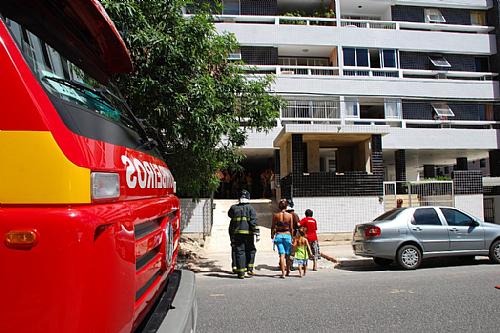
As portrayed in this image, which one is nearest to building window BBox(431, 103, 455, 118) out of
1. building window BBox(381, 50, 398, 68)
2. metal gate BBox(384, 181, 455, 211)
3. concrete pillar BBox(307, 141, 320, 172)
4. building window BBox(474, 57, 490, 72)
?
building window BBox(381, 50, 398, 68)

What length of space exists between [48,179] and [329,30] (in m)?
24.4

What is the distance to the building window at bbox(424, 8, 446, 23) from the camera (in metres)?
26.9

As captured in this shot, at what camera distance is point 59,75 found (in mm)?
1927

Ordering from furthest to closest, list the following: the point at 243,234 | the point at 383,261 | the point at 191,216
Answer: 1. the point at 191,216
2. the point at 383,261
3. the point at 243,234

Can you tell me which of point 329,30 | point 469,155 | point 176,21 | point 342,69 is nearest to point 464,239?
point 176,21

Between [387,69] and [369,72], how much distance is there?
997mm

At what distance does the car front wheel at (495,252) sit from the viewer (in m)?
9.85

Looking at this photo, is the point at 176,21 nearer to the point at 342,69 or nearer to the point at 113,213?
the point at 113,213

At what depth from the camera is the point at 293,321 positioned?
527cm

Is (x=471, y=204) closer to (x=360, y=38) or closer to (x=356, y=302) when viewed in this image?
(x=360, y=38)

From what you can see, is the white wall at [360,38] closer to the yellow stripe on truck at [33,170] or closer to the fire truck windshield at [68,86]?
the fire truck windshield at [68,86]

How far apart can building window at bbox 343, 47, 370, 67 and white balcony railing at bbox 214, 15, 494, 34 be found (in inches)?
62.0

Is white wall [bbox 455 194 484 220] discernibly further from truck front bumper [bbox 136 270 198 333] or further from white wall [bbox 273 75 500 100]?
truck front bumper [bbox 136 270 198 333]

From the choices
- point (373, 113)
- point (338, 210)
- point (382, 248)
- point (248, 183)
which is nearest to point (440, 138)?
point (373, 113)
